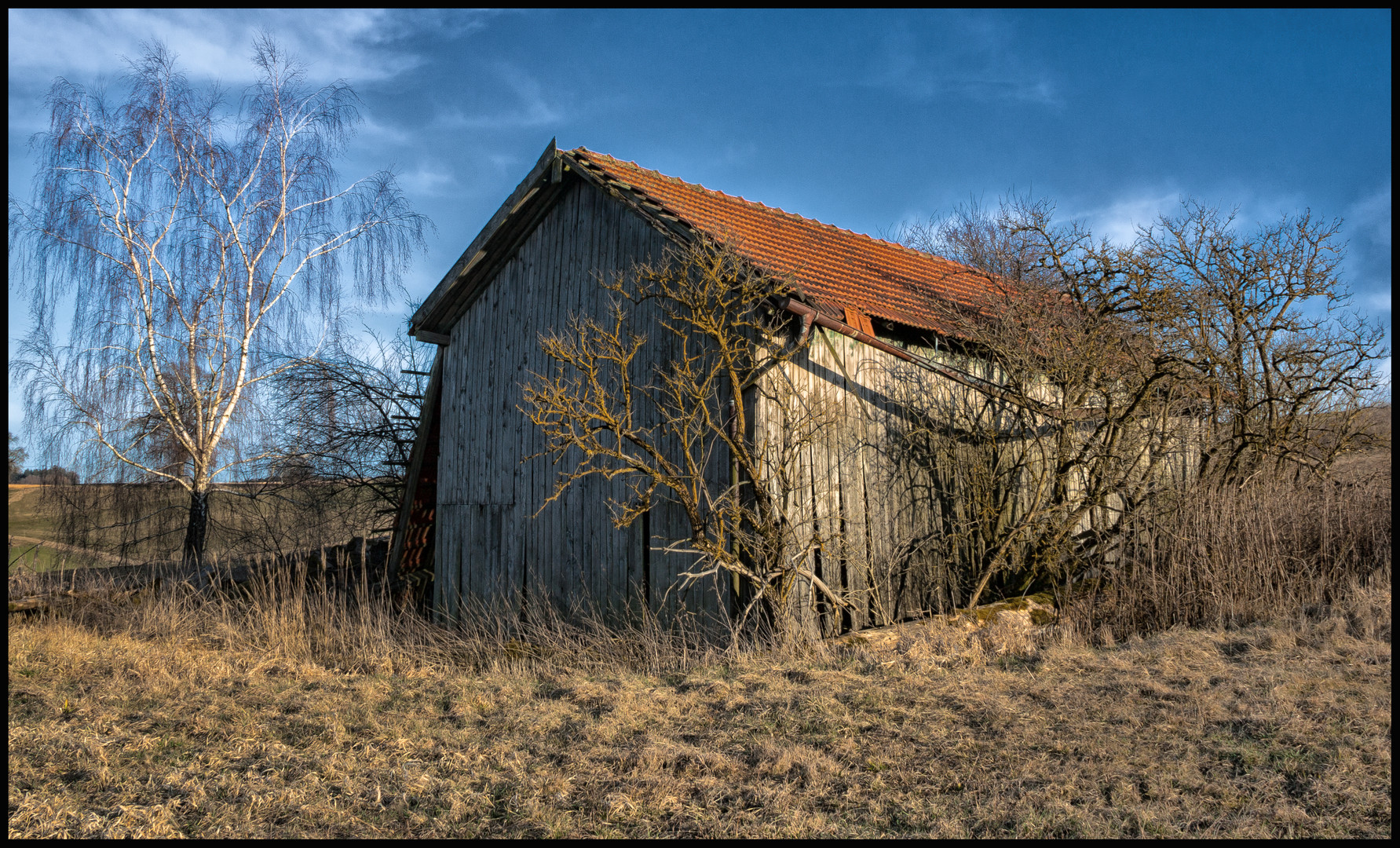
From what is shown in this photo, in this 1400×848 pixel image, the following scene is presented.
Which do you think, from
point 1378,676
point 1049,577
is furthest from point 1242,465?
point 1378,676

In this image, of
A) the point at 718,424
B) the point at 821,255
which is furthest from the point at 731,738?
the point at 821,255

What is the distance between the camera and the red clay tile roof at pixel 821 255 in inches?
328

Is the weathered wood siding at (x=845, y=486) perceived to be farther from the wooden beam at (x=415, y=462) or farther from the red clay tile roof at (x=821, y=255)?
the wooden beam at (x=415, y=462)

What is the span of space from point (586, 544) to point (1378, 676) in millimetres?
6680

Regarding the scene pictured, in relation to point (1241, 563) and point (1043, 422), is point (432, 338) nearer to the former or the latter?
point (1043, 422)

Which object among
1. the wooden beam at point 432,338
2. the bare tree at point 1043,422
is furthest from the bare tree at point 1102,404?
the wooden beam at point 432,338

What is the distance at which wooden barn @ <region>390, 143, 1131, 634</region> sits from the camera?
7.81 m

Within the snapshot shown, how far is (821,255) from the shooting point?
987 cm

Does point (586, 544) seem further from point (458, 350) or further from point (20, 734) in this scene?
point (20, 734)

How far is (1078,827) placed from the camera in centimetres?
329

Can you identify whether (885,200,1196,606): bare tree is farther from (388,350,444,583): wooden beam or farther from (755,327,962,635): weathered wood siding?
(388,350,444,583): wooden beam

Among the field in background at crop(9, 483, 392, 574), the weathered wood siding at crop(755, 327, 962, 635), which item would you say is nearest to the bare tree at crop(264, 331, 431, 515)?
the field in background at crop(9, 483, 392, 574)

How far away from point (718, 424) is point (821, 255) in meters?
3.27

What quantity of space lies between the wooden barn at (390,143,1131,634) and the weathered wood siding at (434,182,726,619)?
0.02 m
